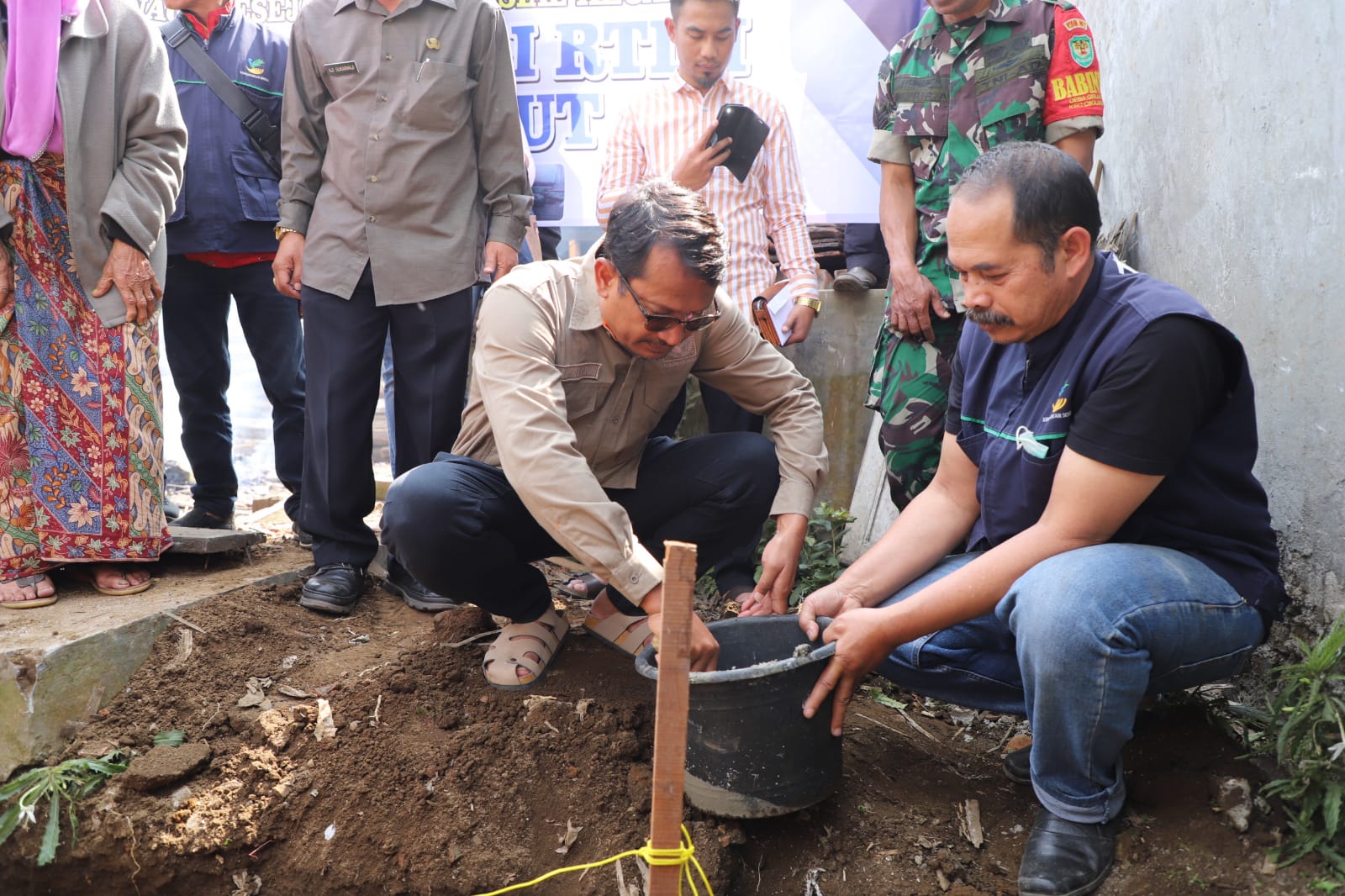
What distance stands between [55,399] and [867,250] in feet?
10.3

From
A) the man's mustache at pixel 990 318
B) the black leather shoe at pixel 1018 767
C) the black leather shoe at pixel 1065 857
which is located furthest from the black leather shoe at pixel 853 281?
the black leather shoe at pixel 1065 857

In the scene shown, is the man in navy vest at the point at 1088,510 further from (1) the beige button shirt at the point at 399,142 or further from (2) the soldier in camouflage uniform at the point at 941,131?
(1) the beige button shirt at the point at 399,142

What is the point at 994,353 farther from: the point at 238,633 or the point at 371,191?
the point at 238,633

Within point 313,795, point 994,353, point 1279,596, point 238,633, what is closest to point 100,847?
point 313,795

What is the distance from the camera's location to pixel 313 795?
102 inches

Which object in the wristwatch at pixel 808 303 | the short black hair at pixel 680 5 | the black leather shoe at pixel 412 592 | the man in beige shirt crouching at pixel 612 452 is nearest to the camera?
the man in beige shirt crouching at pixel 612 452

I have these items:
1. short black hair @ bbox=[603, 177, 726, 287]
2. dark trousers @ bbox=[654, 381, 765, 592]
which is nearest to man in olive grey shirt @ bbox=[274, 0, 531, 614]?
dark trousers @ bbox=[654, 381, 765, 592]

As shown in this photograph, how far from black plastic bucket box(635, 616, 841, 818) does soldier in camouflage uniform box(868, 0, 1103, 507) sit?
1066 mm

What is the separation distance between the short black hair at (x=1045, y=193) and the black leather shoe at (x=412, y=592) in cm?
219

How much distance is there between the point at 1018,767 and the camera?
8.00 feet

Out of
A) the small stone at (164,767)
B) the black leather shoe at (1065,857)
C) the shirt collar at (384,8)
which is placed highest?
the shirt collar at (384,8)

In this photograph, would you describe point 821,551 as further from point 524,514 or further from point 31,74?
point 31,74

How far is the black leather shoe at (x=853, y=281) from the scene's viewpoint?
427 cm

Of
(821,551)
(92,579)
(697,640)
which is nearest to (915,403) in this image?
(821,551)
